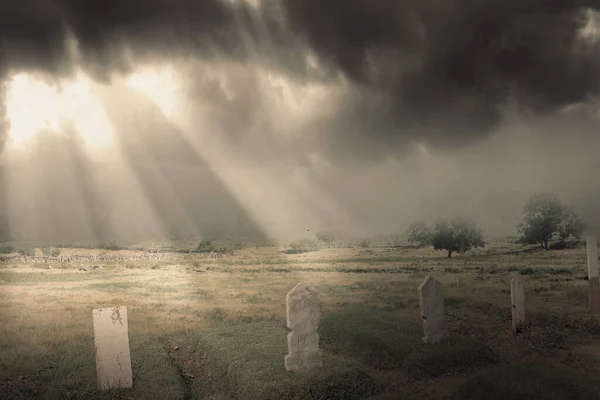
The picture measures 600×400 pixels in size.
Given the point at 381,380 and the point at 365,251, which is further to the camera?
the point at 365,251

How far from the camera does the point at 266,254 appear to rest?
44219 millimetres

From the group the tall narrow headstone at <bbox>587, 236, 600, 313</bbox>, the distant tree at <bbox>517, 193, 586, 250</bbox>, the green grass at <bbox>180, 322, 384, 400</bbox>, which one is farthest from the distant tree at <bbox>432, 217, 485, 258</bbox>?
the green grass at <bbox>180, 322, 384, 400</bbox>

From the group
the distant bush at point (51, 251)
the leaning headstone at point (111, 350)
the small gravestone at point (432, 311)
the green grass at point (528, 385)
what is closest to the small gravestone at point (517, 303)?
the small gravestone at point (432, 311)

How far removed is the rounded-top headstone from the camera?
43.4 ft

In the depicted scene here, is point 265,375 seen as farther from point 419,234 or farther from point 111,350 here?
point 419,234

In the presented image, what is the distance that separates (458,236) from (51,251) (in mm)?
43814

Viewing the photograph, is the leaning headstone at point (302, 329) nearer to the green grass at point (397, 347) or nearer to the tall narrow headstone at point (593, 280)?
the green grass at point (397, 347)

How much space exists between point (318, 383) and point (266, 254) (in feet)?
107

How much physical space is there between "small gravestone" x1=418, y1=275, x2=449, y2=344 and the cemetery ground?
49 cm

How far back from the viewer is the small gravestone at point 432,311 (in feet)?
51.7

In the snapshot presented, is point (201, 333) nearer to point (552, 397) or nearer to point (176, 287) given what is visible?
point (176, 287)

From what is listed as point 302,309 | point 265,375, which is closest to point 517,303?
point 302,309

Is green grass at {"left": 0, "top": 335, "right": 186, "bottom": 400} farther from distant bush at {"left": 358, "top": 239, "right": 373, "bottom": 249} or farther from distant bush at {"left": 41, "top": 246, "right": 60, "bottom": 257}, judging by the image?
distant bush at {"left": 358, "top": 239, "right": 373, "bottom": 249}

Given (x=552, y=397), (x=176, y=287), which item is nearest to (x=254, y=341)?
(x=552, y=397)
